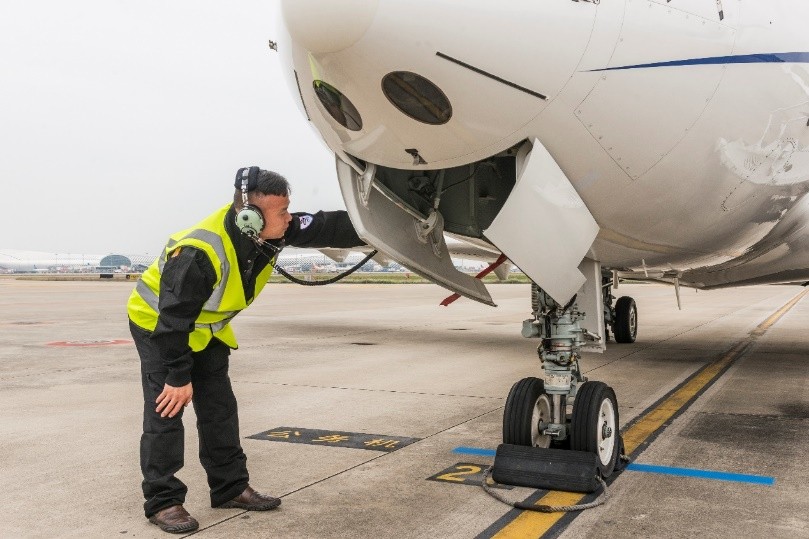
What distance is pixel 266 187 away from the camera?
415 centimetres

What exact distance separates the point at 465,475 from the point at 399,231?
1.64m

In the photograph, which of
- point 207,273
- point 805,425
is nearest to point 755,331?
point 805,425

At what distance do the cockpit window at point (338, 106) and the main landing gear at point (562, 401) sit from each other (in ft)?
5.47

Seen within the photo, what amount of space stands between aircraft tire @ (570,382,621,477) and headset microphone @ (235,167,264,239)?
7.33 feet

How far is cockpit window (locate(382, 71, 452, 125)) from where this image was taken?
143 inches

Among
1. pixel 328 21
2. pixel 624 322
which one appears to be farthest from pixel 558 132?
pixel 624 322

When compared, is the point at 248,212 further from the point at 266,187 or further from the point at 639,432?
the point at 639,432

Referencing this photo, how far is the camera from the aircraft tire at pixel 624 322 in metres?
13.9

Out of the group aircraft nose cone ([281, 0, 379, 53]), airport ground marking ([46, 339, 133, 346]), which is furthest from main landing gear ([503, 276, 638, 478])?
airport ground marking ([46, 339, 133, 346])

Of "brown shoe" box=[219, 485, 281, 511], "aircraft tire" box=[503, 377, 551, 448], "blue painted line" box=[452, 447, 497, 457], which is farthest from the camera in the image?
"blue painted line" box=[452, 447, 497, 457]

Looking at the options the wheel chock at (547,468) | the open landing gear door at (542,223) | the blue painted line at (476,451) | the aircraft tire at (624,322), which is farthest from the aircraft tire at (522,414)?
the aircraft tire at (624,322)

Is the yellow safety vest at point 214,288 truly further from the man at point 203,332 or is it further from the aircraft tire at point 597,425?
the aircraft tire at point 597,425

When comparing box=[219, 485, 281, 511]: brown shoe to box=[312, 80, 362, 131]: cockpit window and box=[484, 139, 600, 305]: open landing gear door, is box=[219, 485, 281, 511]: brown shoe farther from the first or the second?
box=[312, 80, 362, 131]: cockpit window

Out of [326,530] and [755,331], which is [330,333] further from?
[326,530]
